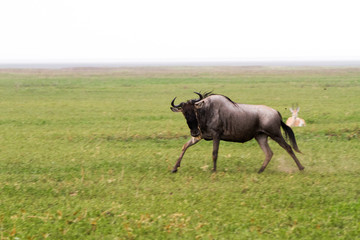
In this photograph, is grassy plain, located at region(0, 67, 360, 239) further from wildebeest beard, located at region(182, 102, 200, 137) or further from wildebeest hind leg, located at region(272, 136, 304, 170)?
wildebeest beard, located at region(182, 102, 200, 137)

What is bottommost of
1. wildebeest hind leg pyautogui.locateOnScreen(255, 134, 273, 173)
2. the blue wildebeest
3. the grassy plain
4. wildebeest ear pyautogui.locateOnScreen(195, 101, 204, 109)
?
the grassy plain

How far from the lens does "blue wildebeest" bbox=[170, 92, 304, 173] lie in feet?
35.6

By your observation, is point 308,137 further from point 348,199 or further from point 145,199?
point 145,199

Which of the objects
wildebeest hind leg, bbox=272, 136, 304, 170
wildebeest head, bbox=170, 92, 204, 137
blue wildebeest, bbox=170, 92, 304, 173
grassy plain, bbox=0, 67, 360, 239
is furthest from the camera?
wildebeest hind leg, bbox=272, 136, 304, 170

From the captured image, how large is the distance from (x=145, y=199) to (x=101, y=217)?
4.29 feet

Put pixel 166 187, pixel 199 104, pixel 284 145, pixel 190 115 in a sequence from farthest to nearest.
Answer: pixel 284 145 → pixel 199 104 → pixel 190 115 → pixel 166 187

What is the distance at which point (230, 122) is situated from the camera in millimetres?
11102

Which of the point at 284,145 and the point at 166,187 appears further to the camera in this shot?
the point at 284,145

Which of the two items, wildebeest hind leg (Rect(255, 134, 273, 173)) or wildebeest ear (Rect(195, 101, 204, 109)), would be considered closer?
wildebeest ear (Rect(195, 101, 204, 109))

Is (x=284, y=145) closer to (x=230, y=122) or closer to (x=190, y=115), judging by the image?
(x=230, y=122)

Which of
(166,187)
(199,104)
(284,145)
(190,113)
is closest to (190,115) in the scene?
(190,113)

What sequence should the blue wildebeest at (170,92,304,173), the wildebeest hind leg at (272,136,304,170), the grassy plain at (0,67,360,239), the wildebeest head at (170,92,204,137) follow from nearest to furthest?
1. the grassy plain at (0,67,360,239)
2. the wildebeest head at (170,92,204,137)
3. the blue wildebeest at (170,92,304,173)
4. the wildebeest hind leg at (272,136,304,170)

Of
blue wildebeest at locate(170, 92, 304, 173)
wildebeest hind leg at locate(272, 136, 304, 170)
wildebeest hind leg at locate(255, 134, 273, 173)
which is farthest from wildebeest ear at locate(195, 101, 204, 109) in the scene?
wildebeest hind leg at locate(272, 136, 304, 170)

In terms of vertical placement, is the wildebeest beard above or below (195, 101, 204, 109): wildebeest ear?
→ below
